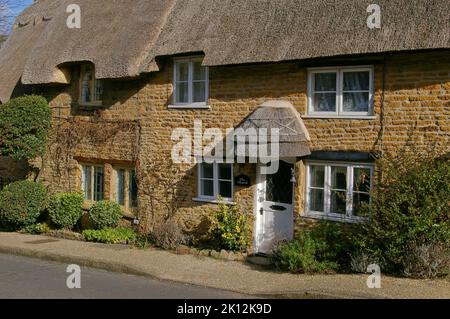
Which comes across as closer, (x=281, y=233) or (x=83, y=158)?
(x=281, y=233)

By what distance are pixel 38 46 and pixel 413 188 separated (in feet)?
37.5

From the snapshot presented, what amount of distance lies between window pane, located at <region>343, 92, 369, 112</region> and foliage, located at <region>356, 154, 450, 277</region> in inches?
56.4

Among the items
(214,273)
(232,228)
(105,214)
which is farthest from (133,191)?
(214,273)

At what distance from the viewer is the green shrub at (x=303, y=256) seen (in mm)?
10398

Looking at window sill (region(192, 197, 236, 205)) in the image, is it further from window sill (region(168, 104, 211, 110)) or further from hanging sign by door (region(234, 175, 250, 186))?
window sill (region(168, 104, 211, 110))

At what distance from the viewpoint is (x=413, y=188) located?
983 centimetres

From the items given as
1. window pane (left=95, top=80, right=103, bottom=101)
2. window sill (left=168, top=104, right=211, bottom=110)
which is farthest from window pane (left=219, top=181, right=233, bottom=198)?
window pane (left=95, top=80, right=103, bottom=101)

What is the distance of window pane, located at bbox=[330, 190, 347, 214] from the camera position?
11.3 m

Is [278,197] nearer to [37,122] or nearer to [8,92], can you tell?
[37,122]

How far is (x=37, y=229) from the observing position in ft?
52.2

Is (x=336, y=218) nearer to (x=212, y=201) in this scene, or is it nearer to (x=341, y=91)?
(x=341, y=91)

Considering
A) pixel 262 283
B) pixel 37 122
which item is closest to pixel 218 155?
pixel 262 283

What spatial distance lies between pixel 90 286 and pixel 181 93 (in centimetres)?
533

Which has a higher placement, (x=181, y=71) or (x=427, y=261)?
(x=181, y=71)
